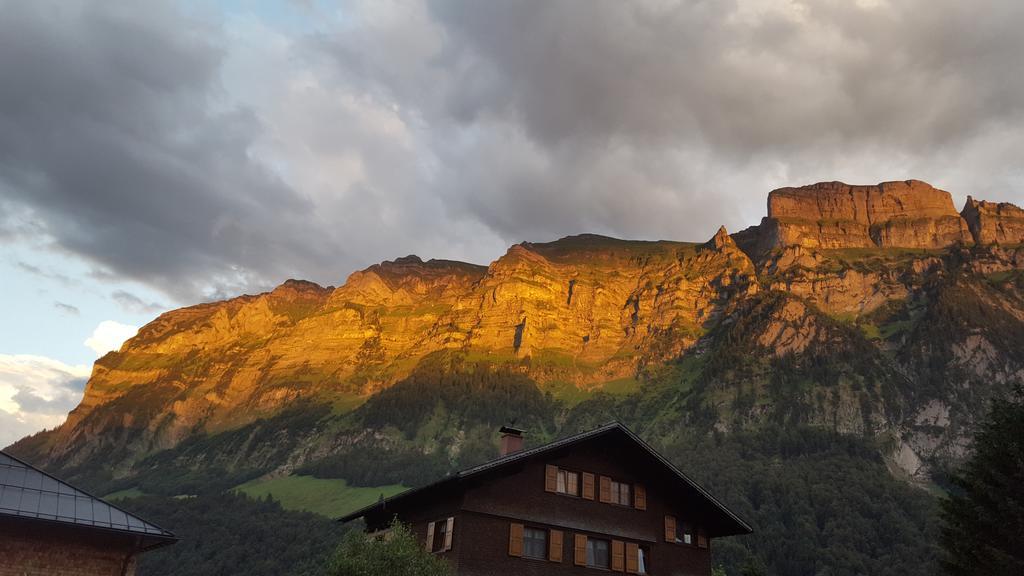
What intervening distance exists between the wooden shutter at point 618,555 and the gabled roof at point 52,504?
70.9 ft

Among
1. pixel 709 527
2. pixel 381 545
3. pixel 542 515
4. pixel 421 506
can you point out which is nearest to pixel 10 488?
pixel 381 545

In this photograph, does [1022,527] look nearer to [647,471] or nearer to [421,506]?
[647,471]

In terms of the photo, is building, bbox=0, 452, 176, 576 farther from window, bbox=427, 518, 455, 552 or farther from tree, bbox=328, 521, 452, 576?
window, bbox=427, 518, 455, 552

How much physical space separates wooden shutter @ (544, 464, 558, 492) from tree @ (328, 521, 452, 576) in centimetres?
817

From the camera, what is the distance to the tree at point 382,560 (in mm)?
30938

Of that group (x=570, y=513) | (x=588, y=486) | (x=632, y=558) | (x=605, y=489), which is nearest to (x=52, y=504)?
(x=570, y=513)

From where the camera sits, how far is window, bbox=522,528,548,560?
3803 centimetres

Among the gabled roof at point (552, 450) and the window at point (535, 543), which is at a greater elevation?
the gabled roof at point (552, 450)

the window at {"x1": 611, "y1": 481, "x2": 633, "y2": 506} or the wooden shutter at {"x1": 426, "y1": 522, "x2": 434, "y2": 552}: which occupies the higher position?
the window at {"x1": 611, "y1": 481, "x2": 633, "y2": 506}

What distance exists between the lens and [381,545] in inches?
1267

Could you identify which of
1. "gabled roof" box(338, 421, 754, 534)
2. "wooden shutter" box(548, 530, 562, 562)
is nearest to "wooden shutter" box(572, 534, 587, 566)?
"wooden shutter" box(548, 530, 562, 562)

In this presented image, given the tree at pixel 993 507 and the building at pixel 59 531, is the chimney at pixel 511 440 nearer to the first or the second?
the building at pixel 59 531

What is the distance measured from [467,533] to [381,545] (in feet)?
17.2

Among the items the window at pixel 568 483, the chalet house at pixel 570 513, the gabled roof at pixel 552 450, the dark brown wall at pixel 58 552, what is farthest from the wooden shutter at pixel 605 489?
the dark brown wall at pixel 58 552
